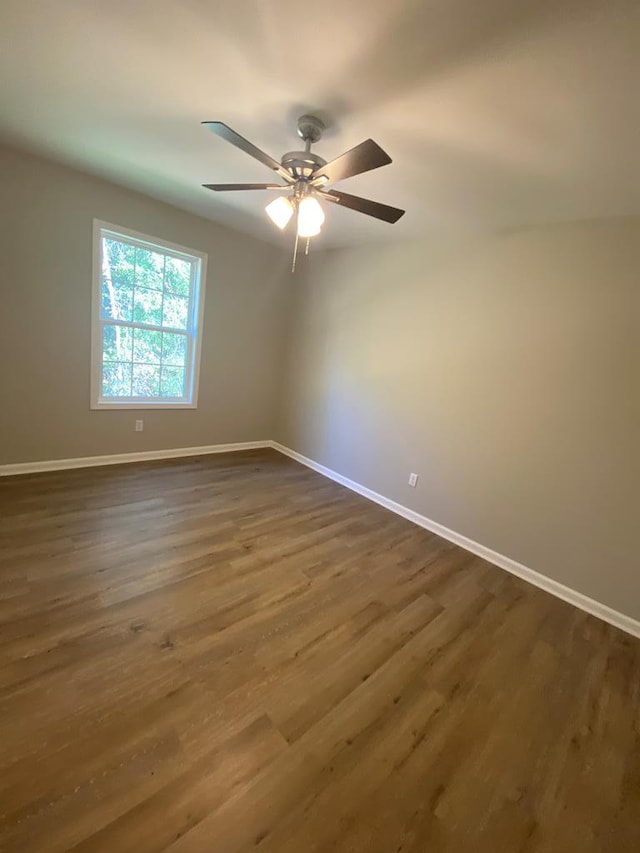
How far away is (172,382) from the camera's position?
152 inches

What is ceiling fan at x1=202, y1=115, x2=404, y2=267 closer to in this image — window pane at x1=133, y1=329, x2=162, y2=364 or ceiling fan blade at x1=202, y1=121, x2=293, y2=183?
ceiling fan blade at x1=202, y1=121, x2=293, y2=183

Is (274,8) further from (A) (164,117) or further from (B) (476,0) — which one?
(A) (164,117)

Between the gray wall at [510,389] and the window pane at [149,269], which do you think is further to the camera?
the window pane at [149,269]

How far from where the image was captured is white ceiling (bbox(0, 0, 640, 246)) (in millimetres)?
1166

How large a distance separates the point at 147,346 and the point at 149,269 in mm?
726

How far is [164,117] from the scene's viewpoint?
189cm

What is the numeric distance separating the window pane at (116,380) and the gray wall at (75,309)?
174 mm

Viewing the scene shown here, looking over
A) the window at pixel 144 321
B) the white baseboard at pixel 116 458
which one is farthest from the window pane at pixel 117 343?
the white baseboard at pixel 116 458

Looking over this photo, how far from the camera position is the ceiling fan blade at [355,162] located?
1.32 metres

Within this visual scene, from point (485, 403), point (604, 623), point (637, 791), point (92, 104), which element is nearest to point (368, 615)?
point (637, 791)

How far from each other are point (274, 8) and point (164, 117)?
1001 mm

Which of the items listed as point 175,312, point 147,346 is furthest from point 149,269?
point 147,346

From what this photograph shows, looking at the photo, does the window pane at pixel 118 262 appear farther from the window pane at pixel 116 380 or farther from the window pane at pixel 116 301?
the window pane at pixel 116 380

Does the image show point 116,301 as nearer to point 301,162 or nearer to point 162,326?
point 162,326
